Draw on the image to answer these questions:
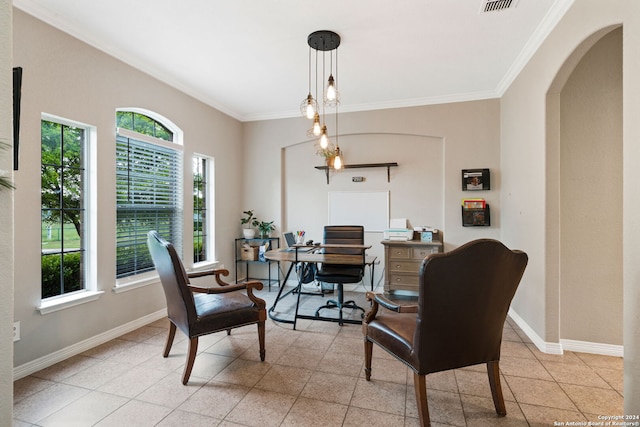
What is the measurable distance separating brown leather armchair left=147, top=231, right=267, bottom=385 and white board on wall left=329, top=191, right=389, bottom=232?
240 cm

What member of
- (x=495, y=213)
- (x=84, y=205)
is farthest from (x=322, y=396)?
(x=495, y=213)

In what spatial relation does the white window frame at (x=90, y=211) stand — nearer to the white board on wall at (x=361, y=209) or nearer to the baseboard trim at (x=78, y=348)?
the baseboard trim at (x=78, y=348)

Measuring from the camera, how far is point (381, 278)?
4535mm

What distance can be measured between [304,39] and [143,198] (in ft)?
7.89

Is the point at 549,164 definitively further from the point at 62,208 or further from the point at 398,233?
the point at 62,208

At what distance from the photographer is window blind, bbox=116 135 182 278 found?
10.4ft

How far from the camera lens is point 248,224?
201 inches

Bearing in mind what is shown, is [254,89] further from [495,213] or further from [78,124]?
[495,213]

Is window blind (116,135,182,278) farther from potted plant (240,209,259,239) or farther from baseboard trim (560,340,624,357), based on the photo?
baseboard trim (560,340,624,357)

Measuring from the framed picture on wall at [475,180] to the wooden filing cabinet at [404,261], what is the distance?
86cm

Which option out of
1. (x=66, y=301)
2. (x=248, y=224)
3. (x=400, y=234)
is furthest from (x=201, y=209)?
(x=400, y=234)

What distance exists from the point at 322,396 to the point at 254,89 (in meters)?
3.49

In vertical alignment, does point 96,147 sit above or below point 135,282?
above

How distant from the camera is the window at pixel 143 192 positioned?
3160 millimetres
